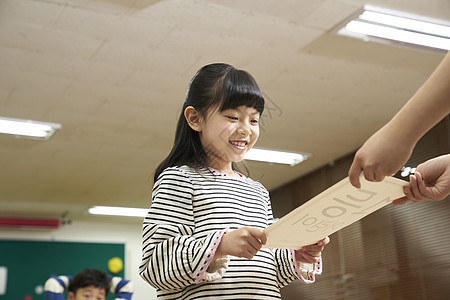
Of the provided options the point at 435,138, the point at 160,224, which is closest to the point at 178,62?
the point at 435,138

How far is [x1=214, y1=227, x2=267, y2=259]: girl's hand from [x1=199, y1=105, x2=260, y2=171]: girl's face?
32 centimetres

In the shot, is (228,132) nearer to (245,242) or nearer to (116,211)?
(245,242)

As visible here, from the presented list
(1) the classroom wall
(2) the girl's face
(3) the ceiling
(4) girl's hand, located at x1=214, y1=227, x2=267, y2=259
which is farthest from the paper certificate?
(1) the classroom wall

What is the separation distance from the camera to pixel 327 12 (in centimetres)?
335

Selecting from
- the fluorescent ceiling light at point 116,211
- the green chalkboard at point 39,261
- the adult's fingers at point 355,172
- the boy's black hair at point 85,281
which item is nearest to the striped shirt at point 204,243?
the adult's fingers at point 355,172

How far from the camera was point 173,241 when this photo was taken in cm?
120

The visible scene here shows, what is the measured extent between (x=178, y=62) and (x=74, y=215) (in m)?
4.41

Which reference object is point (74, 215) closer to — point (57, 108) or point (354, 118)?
point (57, 108)

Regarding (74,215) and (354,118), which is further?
(74,215)

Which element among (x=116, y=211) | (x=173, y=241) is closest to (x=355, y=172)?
(x=173, y=241)

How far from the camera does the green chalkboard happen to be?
7.14 meters

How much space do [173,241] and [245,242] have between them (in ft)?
0.54

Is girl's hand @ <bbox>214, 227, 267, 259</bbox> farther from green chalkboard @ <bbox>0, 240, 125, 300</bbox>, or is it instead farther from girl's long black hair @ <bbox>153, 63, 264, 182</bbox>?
green chalkboard @ <bbox>0, 240, 125, 300</bbox>

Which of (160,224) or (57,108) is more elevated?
(57,108)
